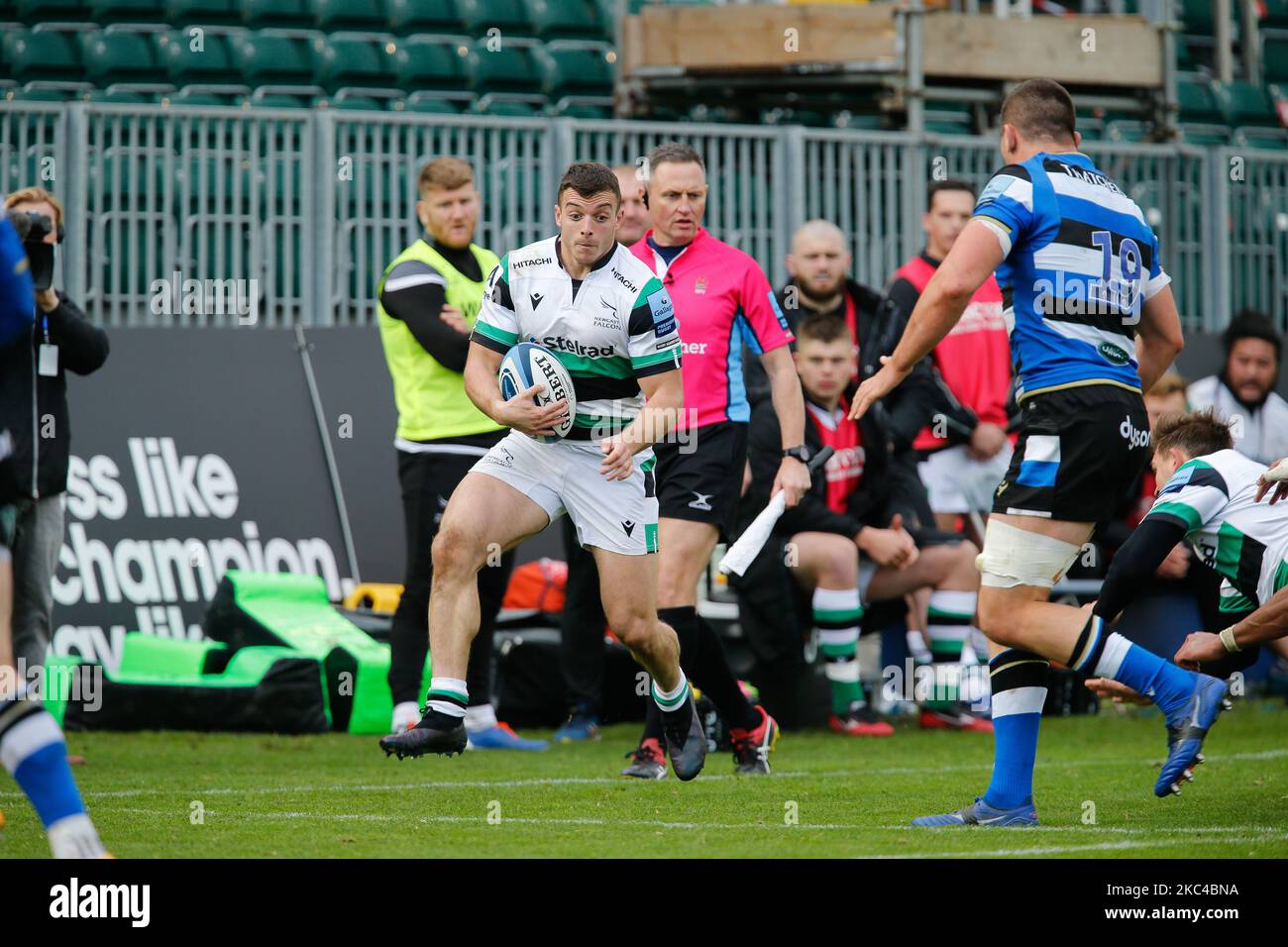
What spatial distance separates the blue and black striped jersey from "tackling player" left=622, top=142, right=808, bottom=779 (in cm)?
189

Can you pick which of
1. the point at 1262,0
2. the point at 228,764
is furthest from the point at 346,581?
the point at 1262,0

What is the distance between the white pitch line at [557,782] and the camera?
657 cm

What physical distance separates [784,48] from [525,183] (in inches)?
128

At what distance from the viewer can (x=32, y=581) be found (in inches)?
300

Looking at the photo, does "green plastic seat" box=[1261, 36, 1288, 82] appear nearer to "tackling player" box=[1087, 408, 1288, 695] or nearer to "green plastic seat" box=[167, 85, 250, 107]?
"green plastic seat" box=[167, 85, 250, 107]

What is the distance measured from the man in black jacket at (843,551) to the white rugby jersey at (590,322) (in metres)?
2.92

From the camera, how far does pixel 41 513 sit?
7.66 metres

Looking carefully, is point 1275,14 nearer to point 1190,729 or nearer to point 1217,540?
point 1217,540

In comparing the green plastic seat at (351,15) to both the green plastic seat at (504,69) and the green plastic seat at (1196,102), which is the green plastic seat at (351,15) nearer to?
the green plastic seat at (504,69)

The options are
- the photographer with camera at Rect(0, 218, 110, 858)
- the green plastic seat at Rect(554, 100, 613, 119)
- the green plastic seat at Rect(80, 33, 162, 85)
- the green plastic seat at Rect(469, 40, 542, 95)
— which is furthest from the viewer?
the green plastic seat at Rect(469, 40, 542, 95)

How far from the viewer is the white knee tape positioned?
18.1 ft

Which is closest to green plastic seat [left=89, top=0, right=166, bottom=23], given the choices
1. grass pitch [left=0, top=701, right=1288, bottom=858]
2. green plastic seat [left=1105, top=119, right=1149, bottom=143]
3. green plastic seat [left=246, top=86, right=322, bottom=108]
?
green plastic seat [left=246, top=86, right=322, bottom=108]

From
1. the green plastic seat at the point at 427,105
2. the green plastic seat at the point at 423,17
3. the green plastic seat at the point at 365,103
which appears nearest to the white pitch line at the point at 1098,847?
the green plastic seat at the point at 365,103

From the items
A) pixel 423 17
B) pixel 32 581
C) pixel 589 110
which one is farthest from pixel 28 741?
pixel 423 17
